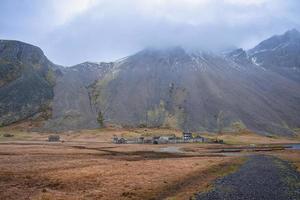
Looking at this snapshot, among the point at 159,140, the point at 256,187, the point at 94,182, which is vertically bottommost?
the point at 256,187

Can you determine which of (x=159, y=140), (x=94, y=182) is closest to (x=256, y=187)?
(x=94, y=182)

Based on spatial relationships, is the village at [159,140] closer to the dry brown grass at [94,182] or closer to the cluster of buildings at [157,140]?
the cluster of buildings at [157,140]

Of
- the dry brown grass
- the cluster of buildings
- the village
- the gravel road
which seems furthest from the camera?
the village

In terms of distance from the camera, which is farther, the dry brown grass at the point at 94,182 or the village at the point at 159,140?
the village at the point at 159,140

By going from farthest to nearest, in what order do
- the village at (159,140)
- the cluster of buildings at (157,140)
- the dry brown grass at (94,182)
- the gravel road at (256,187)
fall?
the village at (159,140) < the cluster of buildings at (157,140) < the dry brown grass at (94,182) < the gravel road at (256,187)

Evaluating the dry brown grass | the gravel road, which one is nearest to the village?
the dry brown grass

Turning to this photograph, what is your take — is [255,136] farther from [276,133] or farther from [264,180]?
[264,180]

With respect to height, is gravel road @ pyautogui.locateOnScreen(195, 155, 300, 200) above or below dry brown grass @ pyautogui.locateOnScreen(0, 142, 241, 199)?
below

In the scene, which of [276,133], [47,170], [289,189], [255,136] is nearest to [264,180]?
[289,189]

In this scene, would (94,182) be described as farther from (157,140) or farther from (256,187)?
(157,140)

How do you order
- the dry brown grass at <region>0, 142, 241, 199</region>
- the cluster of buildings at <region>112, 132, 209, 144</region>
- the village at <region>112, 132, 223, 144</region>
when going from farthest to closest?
the village at <region>112, 132, 223, 144</region> < the cluster of buildings at <region>112, 132, 209, 144</region> < the dry brown grass at <region>0, 142, 241, 199</region>

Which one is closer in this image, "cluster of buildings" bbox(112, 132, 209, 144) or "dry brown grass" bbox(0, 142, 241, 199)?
"dry brown grass" bbox(0, 142, 241, 199)

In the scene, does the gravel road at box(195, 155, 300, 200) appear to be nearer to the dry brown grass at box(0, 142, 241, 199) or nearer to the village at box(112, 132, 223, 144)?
the dry brown grass at box(0, 142, 241, 199)

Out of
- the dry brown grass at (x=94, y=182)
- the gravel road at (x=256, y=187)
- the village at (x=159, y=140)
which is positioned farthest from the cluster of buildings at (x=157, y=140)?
the gravel road at (x=256, y=187)
